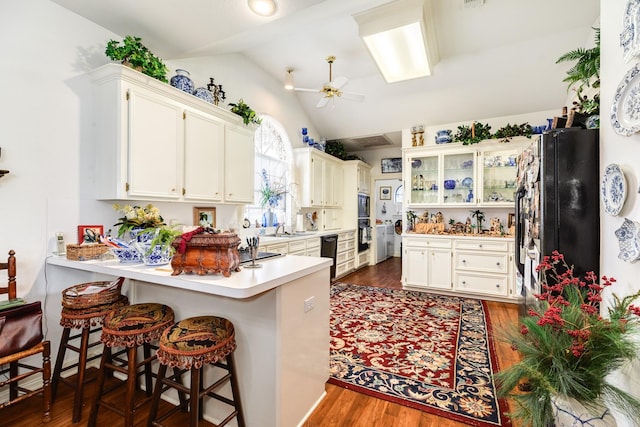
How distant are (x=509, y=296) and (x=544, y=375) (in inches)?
148

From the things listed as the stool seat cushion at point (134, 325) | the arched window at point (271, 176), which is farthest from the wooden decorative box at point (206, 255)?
the arched window at point (271, 176)

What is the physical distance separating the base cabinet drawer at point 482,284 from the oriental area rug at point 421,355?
10.1 inches

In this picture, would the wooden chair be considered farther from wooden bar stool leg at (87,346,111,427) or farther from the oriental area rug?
the oriental area rug

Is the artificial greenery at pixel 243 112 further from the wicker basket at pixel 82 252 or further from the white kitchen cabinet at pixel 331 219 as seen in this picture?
the white kitchen cabinet at pixel 331 219

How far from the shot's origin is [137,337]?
154cm

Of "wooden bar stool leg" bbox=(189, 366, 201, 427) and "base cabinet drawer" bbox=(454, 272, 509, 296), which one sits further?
"base cabinet drawer" bbox=(454, 272, 509, 296)

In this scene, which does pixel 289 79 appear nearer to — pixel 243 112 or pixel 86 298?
pixel 243 112

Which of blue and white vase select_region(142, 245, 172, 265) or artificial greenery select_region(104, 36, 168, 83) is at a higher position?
artificial greenery select_region(104, 36, 168, 83)

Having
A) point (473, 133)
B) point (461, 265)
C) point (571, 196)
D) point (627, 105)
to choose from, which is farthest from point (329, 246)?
point (627, 105)

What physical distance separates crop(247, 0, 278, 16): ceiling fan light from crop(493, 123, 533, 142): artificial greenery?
11.9 ft

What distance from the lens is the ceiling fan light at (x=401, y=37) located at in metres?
2.85

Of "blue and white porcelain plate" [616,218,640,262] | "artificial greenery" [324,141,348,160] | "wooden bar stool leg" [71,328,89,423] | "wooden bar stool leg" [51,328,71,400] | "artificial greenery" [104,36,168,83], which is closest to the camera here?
"blue and white porcelain plate" [616,218,640,262]

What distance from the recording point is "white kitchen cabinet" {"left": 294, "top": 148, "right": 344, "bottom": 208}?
4.96 metres

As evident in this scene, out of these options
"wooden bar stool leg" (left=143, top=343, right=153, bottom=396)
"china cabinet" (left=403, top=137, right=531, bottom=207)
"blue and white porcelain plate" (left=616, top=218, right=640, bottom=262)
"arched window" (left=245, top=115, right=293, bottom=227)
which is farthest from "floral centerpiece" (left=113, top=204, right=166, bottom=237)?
"china cabinet" (left=403, top=137, right=531, bottom=207)
